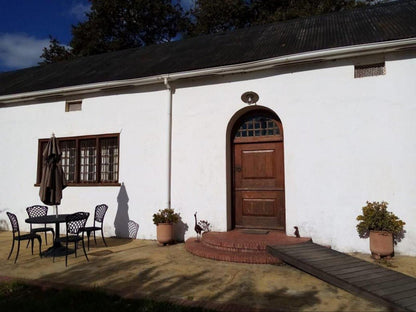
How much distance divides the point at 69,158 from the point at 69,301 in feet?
17.5

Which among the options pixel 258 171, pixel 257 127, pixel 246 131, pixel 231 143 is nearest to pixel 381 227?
pixel 258 171

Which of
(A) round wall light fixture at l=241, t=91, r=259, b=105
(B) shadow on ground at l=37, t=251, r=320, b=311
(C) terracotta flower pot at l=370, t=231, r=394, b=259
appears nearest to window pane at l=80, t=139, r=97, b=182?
(B) shadow on ground at l=37, t=251, r=320, b=311

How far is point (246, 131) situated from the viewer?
6875 millimetres

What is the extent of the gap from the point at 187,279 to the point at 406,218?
155 inches

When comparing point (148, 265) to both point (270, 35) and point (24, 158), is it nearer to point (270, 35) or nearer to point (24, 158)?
point (24, 158)

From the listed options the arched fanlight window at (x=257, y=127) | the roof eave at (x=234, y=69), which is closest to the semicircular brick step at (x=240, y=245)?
the arched fanlight window at (x=257, y=127)

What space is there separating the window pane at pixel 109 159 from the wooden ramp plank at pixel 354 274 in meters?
A: 4.45

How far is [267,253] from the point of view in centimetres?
519

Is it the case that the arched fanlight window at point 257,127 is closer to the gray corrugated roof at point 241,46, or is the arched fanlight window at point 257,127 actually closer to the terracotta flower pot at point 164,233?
the gray corrugated roof at point 241,46

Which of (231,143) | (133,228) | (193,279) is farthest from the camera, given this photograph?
(133,228)

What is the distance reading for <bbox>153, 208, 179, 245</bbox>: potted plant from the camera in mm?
6422

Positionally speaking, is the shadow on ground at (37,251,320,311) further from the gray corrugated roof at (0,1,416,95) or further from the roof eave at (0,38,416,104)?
the gray corrugated roof at (0,1,416,95)

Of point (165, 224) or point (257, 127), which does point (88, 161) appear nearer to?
point (165, 224)

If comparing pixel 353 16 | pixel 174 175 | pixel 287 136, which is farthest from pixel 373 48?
pixel 174 175
